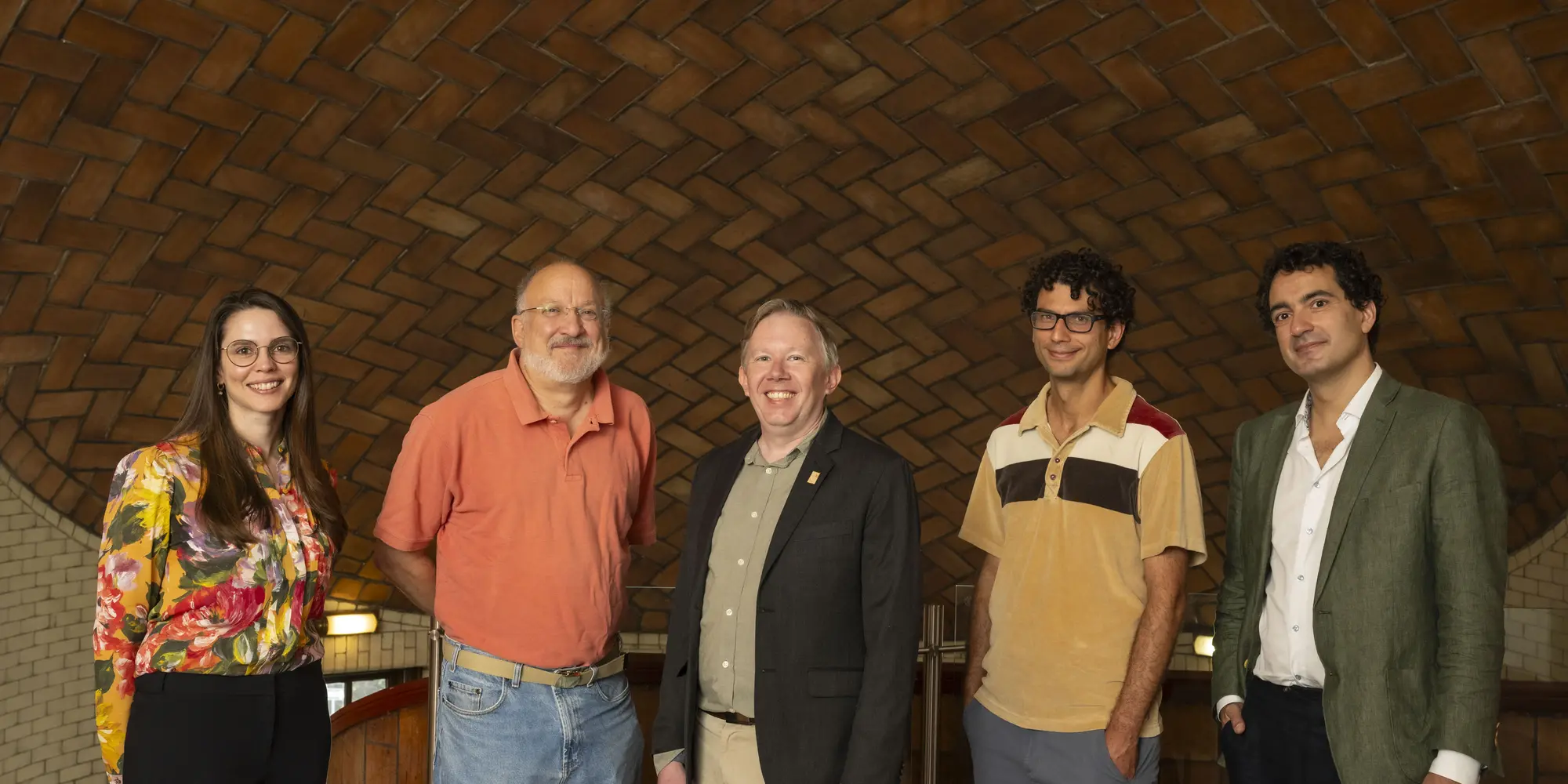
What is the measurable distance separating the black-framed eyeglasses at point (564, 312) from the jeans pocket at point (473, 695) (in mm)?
A: 639

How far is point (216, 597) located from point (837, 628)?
3.14 ft

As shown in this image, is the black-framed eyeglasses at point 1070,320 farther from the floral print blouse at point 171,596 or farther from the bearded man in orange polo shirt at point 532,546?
the floral print blouse at point 171,596

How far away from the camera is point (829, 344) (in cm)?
192

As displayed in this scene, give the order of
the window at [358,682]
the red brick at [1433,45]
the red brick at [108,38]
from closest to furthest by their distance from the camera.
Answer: the red brick at [108,38] → the red brick at [1433,45] → the window at [358,682]

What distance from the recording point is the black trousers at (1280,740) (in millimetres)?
1795

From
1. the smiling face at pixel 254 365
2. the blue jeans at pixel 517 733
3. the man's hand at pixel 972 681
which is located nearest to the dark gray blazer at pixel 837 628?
the blue jeans at pixel 517 733

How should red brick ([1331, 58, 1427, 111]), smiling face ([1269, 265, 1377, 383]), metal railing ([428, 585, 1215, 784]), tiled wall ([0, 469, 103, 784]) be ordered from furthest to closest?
tiled wall ([0, 469, 103, 784]) < red brick ([1331, 58, 1427, 111]) < metal railing ([428, 585, 1215, 784]) < smiling face ([1269, 265, 1377, 383])

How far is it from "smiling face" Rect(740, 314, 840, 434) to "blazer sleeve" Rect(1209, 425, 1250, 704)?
75 centimetres

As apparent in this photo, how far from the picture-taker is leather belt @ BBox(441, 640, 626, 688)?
200cm

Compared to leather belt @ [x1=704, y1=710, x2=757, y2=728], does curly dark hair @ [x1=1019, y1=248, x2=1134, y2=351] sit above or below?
above

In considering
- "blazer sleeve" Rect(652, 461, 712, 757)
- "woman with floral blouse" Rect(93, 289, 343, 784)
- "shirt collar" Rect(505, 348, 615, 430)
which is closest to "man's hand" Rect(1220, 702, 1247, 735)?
"blazer sleeve" Rect(652, 461, 712, 757)

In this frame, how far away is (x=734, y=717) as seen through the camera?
184cm

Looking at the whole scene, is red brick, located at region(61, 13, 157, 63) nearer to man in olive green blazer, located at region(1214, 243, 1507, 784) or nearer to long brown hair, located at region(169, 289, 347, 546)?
long brown hair, located at region(169, 289, 347, 546)

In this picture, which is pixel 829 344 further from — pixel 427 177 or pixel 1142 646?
pixel 427 177
